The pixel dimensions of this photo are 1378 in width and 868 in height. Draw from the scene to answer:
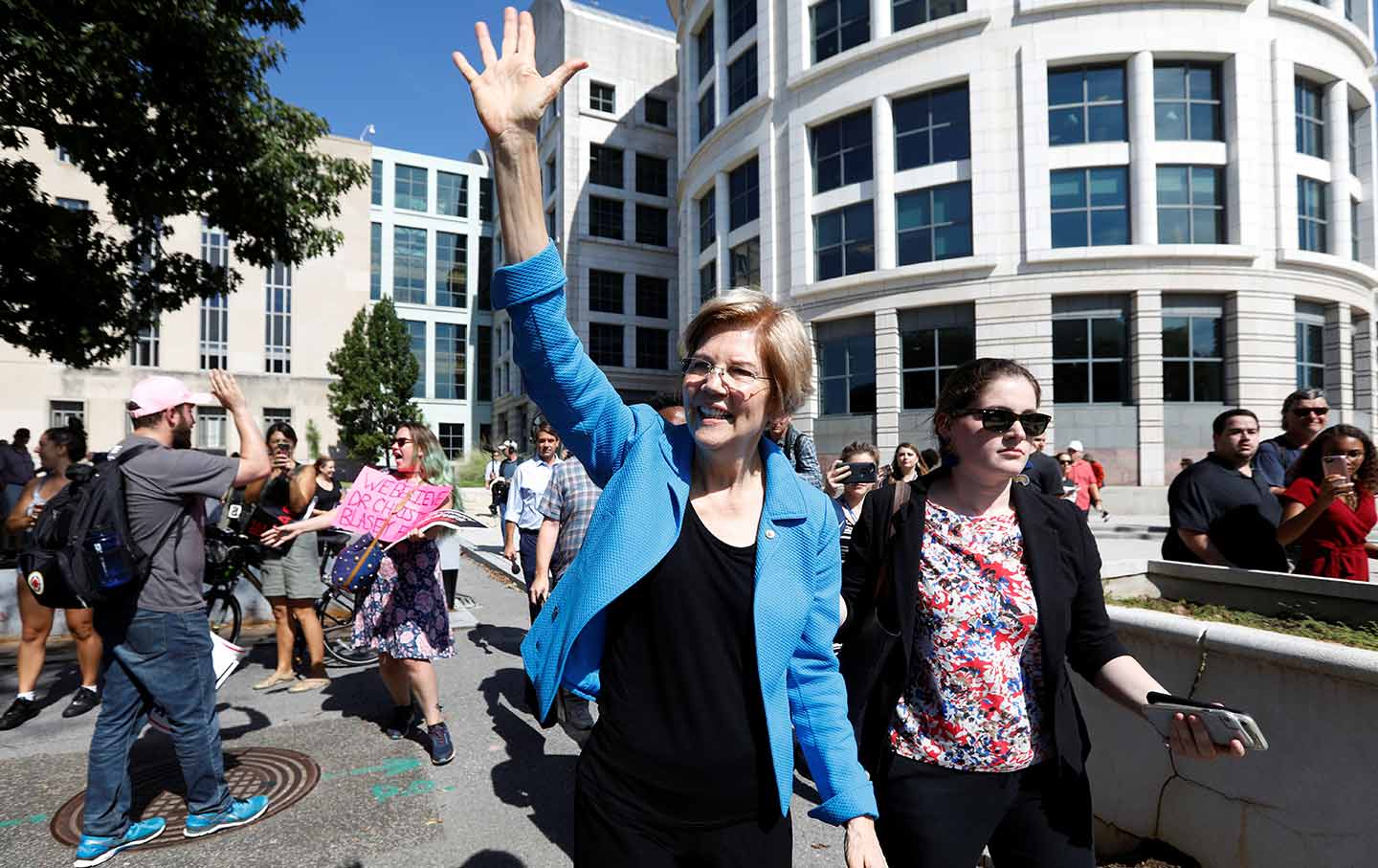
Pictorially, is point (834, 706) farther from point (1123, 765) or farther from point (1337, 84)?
point (1337, 84)

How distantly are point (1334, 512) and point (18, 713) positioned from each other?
28.0 feet

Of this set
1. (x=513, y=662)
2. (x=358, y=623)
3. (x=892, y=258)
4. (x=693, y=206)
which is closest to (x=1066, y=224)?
(x=892, y=258)

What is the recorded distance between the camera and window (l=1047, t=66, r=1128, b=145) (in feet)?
74.0

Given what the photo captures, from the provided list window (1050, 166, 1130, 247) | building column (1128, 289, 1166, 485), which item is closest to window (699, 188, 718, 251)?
window (1050, 166, 1130, 247)

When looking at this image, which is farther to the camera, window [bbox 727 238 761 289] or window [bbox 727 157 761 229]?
window [bbox 727 157 761 229]

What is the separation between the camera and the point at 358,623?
4719 millimetres

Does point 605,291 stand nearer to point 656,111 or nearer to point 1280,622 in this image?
point 656,111

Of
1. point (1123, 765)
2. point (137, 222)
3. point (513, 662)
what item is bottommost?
point (513, 662)

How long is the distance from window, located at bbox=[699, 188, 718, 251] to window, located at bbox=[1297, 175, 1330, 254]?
20.4 m

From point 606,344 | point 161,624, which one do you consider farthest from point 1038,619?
point 606,344

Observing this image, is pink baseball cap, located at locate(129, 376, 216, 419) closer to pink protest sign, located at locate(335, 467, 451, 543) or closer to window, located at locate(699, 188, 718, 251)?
pink protest sign, located at locate(335, 467, 451, 543)

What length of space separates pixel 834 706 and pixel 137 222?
10215mm

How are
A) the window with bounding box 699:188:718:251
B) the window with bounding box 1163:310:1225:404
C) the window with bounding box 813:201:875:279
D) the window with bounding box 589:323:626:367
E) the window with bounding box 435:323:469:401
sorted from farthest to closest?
the window with bounding box 435:323:469:401 < the window with bounding box 589:323:626:367 < the window with bounding box 699:188:718:251 < the window with bounding box 813:201:875:279 < the window with bounding box 1163:310:1225:404

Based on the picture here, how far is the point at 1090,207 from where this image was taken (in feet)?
74.2
